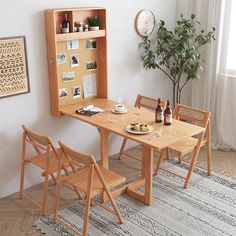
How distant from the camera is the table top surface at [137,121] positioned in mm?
3105

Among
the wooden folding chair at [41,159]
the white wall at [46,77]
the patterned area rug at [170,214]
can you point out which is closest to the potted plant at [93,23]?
the white wall at [46,77]

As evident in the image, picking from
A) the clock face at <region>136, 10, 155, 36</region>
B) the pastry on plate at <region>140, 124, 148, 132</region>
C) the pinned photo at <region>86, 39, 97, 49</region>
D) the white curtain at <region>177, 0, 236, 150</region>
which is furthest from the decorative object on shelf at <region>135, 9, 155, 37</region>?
the pastry on plate at <region>140, 124, 148, 132</region>

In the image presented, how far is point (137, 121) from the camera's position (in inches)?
138

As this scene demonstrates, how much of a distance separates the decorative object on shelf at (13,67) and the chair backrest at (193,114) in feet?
5.18

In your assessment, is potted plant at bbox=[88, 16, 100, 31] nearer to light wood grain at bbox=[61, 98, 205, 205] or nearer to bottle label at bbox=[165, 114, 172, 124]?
light wood grain at bbox=[61, 98, 205, 205]

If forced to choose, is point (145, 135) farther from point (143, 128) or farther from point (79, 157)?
point (79, 157)

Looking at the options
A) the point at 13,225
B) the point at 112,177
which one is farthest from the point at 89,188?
the point at 13,225

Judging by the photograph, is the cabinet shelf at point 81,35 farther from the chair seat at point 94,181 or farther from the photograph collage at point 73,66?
the chair seat at point 94,181

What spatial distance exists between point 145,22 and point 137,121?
1.47 meters

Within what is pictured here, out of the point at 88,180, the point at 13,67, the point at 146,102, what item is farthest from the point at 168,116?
the point at 13,67

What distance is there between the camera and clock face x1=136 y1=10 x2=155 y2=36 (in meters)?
4.35

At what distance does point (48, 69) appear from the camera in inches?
145

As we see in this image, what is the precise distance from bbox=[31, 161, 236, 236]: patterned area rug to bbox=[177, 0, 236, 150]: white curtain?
102 centimetres

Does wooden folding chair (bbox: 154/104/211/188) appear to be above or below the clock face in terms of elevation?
below
